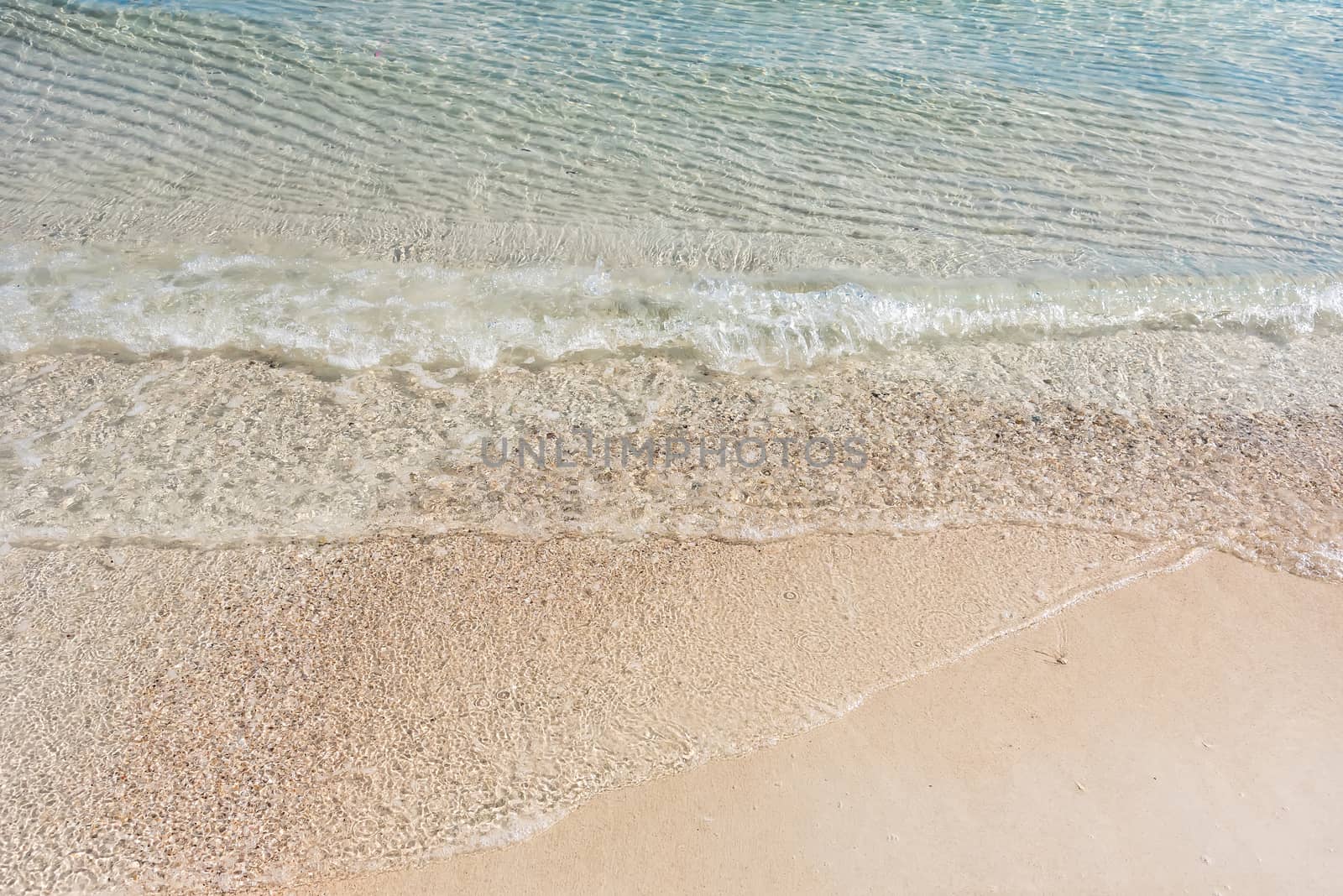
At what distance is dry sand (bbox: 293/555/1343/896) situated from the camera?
213 cm

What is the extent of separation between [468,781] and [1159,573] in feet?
7.55

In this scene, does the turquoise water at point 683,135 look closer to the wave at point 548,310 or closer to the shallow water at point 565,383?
the shallow water at point 565,383

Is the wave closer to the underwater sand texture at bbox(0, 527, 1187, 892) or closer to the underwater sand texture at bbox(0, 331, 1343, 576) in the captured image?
the underwater sand texture at bbox(0, 331, 1343, 576)

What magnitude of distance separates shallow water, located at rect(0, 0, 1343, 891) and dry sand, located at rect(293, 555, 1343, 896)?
0.11 meters

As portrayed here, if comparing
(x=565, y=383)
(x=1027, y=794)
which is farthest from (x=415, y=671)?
(x=1027, y=794)

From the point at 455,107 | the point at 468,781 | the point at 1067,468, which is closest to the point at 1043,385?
the point at 1067,468

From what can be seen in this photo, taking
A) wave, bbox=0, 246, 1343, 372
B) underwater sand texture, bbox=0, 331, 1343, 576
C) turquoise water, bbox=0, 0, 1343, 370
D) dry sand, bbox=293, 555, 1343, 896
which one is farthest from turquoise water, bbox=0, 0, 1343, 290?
dry sand, bbox=293, 555, 1343, 896

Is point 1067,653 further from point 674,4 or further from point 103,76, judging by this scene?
point 103,76

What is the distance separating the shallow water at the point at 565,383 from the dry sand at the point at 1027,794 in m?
0.11

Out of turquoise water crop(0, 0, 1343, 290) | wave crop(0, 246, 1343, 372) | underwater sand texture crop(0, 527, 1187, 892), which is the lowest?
underwater sand texture crop(0, 527, 1187, 892)

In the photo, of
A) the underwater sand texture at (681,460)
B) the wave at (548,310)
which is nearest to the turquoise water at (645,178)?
the wave at (548,310)

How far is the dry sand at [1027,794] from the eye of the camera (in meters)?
2.13

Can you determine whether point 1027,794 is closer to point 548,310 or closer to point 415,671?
point 415,671

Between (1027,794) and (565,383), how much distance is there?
236 centimetres
